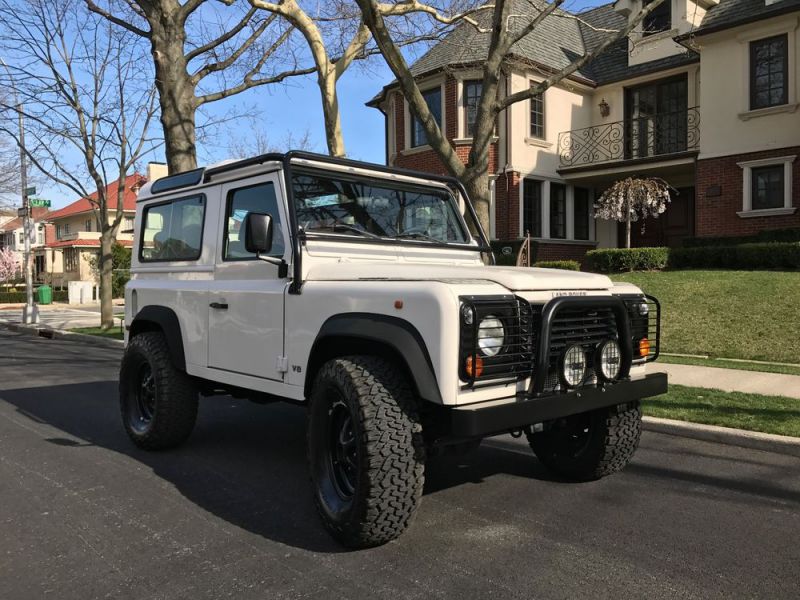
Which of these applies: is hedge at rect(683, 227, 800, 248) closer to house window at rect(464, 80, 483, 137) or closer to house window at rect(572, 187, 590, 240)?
house window at rect(572, 187, 590, 240)

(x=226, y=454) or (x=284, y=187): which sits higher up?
(x=284, y=187)

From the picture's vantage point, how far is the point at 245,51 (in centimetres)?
1476

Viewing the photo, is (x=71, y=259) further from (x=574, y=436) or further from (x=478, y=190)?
(x=574, y=436)

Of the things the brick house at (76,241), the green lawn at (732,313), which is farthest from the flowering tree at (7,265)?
the green lawn at (732,313)

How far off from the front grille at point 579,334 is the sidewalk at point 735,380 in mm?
3595

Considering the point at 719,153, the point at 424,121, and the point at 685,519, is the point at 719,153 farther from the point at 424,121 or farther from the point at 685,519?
the point at 685,519

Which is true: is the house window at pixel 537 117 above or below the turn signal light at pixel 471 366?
above

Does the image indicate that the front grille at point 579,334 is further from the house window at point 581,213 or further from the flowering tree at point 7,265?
the flowering tree at point 7,265

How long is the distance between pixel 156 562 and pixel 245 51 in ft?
44.4

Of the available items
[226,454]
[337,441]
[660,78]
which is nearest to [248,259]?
[337,441]

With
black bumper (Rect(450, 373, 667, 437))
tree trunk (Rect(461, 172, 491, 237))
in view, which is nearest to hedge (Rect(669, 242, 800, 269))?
tree trunk (Rect(461, 172, 491, 237))

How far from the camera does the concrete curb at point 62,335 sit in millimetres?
14471

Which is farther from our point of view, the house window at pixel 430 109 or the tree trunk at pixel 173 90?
the house window at pixel 430 109

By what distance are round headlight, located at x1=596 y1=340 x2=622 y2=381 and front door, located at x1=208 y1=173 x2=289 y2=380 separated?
1.88 meters
